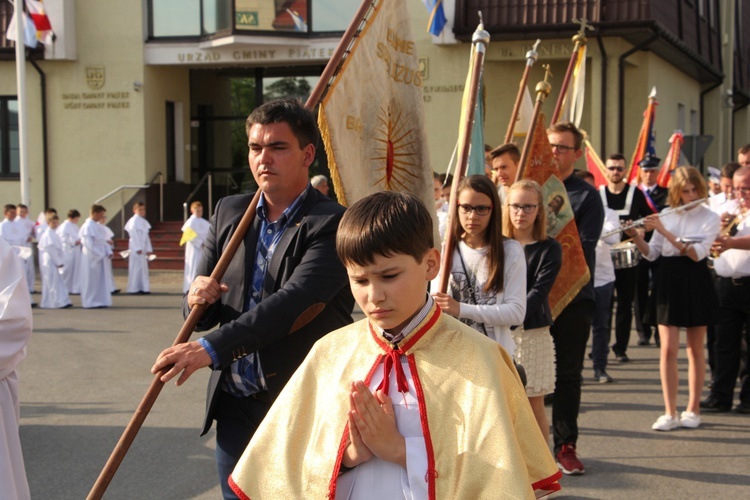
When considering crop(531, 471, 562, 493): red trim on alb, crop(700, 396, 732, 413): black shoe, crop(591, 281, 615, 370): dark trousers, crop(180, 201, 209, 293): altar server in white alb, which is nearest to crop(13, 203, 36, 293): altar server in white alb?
crop(180, 201, 209, 293): altar server in white alb

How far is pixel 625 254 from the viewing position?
31.3 feet

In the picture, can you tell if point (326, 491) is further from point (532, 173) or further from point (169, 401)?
point (169, 401)

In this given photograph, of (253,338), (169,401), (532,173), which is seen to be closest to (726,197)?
(532,173)

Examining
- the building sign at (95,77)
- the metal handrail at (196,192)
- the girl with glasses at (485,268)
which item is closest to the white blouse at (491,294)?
the girl with glasses at (485,268)

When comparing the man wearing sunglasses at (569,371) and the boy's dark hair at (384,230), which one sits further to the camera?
the man wearing sunglasses at (569,371)

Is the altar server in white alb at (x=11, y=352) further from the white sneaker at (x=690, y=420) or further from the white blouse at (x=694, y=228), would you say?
the white blouse at (x=694, y=228)

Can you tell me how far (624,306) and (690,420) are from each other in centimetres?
336

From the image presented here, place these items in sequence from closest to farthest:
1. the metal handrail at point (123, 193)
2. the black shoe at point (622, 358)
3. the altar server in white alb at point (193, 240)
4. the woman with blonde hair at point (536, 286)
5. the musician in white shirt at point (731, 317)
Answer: the woman with blonde hair at point (536, 286) → the musician in white shirt at point (731, 317) → the black shoe at point (622, 358) → the altar server in white alb at point (193, 240) → the metal handrail at point (123, 193)

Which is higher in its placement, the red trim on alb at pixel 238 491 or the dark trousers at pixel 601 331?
the red trim on alb at pixel 238 491

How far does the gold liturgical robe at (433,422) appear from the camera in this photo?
8.07ft

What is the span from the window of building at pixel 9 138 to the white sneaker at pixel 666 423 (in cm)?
2131

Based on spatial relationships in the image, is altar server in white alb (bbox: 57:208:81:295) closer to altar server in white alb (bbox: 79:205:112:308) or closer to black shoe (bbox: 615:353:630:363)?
altar server in white alb (bbox: 79:205:112:308)

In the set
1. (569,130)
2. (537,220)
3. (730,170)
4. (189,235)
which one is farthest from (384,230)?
(189,235)

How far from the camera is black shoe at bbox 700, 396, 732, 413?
8023 millimetres
